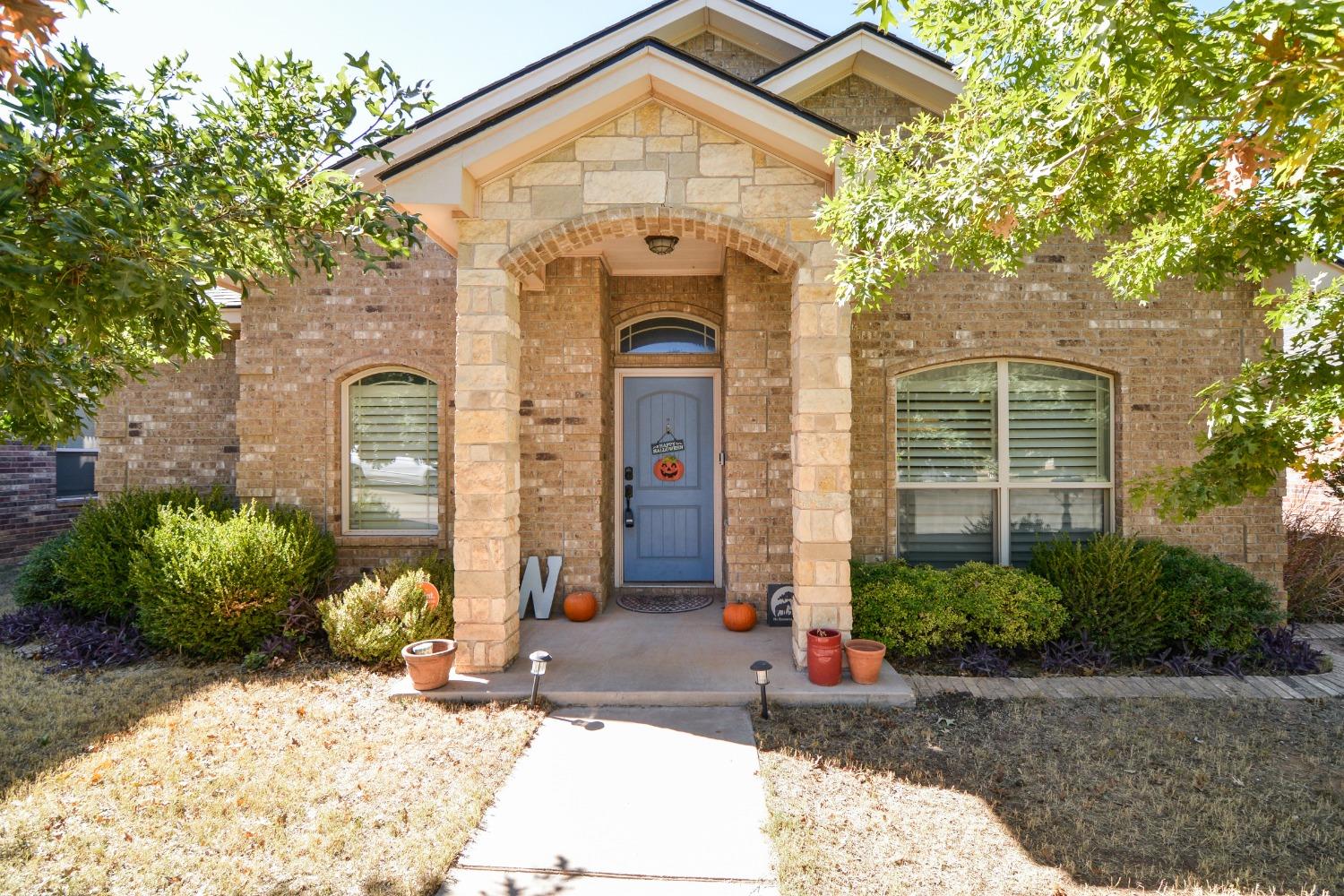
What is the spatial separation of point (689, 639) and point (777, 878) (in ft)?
9.41

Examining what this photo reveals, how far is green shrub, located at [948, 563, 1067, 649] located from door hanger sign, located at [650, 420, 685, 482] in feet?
9.85

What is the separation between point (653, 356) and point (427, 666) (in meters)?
3.97

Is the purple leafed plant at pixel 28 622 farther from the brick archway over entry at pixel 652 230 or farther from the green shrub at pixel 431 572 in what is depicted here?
the brick archway over entry at pixel 652 230

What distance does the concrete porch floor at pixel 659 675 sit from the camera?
4543 millimetres

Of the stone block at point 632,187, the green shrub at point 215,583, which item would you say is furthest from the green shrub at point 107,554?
the stone block at point 632,187

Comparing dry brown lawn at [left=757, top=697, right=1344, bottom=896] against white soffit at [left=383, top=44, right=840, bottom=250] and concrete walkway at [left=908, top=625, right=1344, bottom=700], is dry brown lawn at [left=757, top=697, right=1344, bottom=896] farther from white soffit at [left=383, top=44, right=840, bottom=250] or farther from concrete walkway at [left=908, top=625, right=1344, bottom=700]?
white soffit at [left=383, top=44, right=840, bottom=250]

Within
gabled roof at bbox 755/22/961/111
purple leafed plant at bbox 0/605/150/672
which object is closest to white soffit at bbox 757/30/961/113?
gabled roof at bbox 755/22/961/111

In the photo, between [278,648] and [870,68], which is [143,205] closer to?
[278,648]

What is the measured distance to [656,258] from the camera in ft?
21.6

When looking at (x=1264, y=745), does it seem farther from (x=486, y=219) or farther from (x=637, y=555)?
(x=486, y=219)

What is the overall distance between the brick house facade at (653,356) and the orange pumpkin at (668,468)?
0.63 ft

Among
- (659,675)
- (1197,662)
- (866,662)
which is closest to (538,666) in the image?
(659,675)

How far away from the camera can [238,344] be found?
6.72 metres

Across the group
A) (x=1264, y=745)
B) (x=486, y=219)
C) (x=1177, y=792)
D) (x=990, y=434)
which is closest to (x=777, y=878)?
(x=1177, y=792)
